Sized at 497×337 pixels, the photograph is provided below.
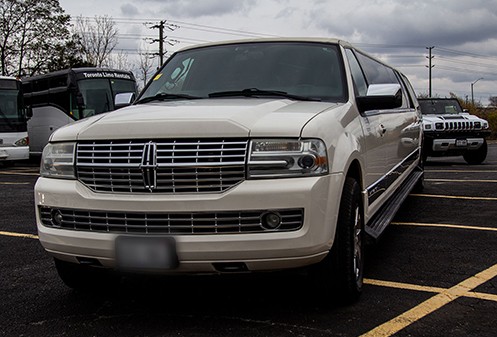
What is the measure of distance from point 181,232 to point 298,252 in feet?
2.15

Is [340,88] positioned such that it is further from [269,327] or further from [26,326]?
[26,326]

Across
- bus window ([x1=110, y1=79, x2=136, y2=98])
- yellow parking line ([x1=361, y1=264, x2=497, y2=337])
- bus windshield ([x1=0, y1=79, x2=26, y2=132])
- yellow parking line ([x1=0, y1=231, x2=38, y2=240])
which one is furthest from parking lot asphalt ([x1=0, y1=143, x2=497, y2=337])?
bus window ([x1=110, y1=79, x2=136, y2=98])

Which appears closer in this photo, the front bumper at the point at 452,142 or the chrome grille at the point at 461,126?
the front bumper at the point at 452,142

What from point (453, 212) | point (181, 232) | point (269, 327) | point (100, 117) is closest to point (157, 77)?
point (100, 117)

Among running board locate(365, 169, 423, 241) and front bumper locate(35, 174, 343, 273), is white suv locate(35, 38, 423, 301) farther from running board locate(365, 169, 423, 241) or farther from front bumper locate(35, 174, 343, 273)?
running board locate(365, 169, 423, 241)

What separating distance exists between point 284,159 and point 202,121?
0.52m

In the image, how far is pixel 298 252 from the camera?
313 centimetres

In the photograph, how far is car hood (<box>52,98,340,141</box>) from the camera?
3.20 meters

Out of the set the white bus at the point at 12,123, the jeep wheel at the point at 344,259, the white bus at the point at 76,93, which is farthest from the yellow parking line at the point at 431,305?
the white bus at the point at 12,123

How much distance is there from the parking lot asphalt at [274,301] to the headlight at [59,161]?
0.90m

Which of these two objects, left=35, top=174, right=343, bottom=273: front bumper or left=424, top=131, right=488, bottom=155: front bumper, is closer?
left=35, top=174, right=343, bottom=273: front bumper

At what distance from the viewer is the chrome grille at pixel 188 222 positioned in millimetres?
3104

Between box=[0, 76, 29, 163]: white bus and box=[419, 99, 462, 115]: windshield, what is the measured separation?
1161 centimetres

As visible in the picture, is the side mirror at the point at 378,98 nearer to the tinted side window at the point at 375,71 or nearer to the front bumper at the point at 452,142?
the tinted side window at the point at 375,71
